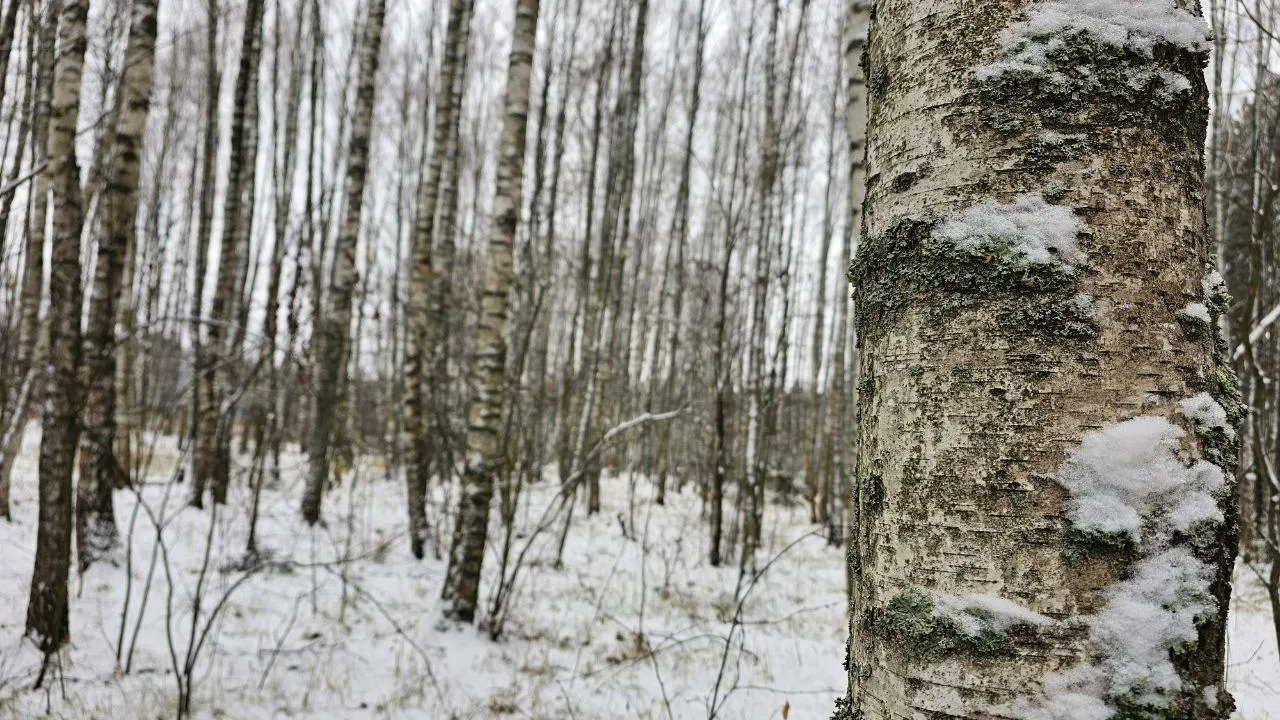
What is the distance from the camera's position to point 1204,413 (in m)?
0.63

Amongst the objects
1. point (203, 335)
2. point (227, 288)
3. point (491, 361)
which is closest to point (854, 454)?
point (491, 361)

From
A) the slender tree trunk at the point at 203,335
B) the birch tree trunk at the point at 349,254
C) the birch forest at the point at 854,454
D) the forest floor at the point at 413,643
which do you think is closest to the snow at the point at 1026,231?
the birch forest at the point at 854,454

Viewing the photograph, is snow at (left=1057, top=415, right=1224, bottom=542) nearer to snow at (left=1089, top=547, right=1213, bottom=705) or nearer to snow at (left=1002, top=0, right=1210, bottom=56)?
snow at (left=1089, top=547, right=1213, bottom=705)

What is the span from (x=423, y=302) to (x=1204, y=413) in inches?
226

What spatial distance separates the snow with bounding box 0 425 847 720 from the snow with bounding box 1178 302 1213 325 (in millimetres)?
1575

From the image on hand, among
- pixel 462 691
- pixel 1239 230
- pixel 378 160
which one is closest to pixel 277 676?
pixel 462 691

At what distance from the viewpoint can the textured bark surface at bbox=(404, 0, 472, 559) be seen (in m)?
5.42

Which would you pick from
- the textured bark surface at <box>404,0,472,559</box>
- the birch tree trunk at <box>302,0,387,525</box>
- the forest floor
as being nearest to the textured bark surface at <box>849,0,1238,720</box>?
the forest floor

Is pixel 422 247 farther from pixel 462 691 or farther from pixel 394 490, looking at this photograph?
pixel 394 490

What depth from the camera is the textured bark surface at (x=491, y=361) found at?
12.1 ft

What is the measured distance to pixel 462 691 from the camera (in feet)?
9.93

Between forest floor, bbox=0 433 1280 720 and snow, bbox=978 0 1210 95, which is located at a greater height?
snow, bbox=978 0 1210 95

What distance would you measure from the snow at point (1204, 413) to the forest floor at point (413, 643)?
60.4 inches

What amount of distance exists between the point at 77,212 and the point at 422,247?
293 centimetres
